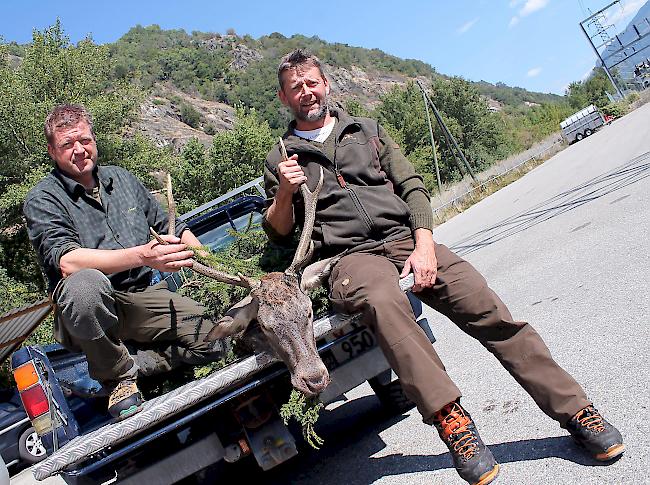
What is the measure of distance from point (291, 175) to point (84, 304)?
5.05 feet

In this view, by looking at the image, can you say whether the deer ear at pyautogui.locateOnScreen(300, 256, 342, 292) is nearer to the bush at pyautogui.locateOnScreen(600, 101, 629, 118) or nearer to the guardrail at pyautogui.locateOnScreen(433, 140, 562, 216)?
the guardrail at pyautogui.locateOnScreen(433, 140, 562, 216)

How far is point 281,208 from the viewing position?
4.31 meters

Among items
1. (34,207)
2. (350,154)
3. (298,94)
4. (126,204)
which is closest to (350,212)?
(350,154)

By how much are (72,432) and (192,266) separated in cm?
135

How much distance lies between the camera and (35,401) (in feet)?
12.7

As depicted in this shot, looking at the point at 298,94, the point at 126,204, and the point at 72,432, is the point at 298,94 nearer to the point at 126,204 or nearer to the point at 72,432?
the point at 126,204

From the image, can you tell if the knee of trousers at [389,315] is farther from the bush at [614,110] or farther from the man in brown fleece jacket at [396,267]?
the bush at [614,110]

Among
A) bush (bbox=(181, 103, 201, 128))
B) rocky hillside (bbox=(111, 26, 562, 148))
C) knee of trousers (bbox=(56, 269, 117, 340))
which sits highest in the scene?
rocky hillside (bbox=(111, 26, 562, 148))

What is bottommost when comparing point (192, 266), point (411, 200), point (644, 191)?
point (644, 191)

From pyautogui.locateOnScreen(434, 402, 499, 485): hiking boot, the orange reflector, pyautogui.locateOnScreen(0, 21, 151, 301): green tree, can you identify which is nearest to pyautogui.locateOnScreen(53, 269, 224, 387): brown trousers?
the orange reflector

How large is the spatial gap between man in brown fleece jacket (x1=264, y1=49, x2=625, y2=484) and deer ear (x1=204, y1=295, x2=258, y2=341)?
56cm

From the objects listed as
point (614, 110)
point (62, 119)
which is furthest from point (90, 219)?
point (614, 110)

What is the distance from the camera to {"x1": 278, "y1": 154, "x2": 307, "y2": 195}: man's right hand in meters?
4.02

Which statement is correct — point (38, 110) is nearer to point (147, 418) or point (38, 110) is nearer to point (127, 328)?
point (127, 328)
